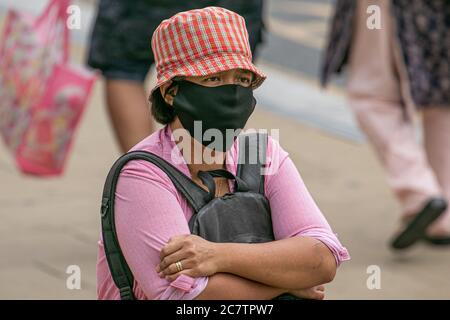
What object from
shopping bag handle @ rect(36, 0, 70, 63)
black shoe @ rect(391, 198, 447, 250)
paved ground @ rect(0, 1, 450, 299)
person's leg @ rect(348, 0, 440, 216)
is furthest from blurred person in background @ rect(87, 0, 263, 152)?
black shoe @ rect(391, 198, 447, 250)

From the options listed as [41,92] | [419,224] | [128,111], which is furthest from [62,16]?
[419,224]

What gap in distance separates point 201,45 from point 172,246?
0.42 metres

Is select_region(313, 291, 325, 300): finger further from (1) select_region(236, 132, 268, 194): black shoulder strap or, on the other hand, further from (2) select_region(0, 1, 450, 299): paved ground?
(2) select_region(0, 1, 450, 299): paved ground

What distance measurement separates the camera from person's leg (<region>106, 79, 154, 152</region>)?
18.5 ft

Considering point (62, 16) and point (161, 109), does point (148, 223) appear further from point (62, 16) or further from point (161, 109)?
point (62, 16)

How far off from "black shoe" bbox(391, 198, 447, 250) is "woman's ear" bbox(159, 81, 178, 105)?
331 centimetres

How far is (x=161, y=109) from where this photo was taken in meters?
2.92

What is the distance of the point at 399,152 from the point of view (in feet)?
20.1

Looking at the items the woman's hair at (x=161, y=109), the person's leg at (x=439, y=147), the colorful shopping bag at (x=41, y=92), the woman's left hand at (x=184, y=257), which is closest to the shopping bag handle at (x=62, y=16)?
the colorful shopping bag at (x=41, y=92)

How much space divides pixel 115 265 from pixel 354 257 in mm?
3456

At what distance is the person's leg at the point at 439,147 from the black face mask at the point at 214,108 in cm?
354

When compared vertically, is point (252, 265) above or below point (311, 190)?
above

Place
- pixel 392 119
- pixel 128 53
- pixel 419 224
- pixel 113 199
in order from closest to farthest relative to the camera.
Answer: pixel 113 199 → pixel 128 53 → pixel 419 224 → pixel 392 119
